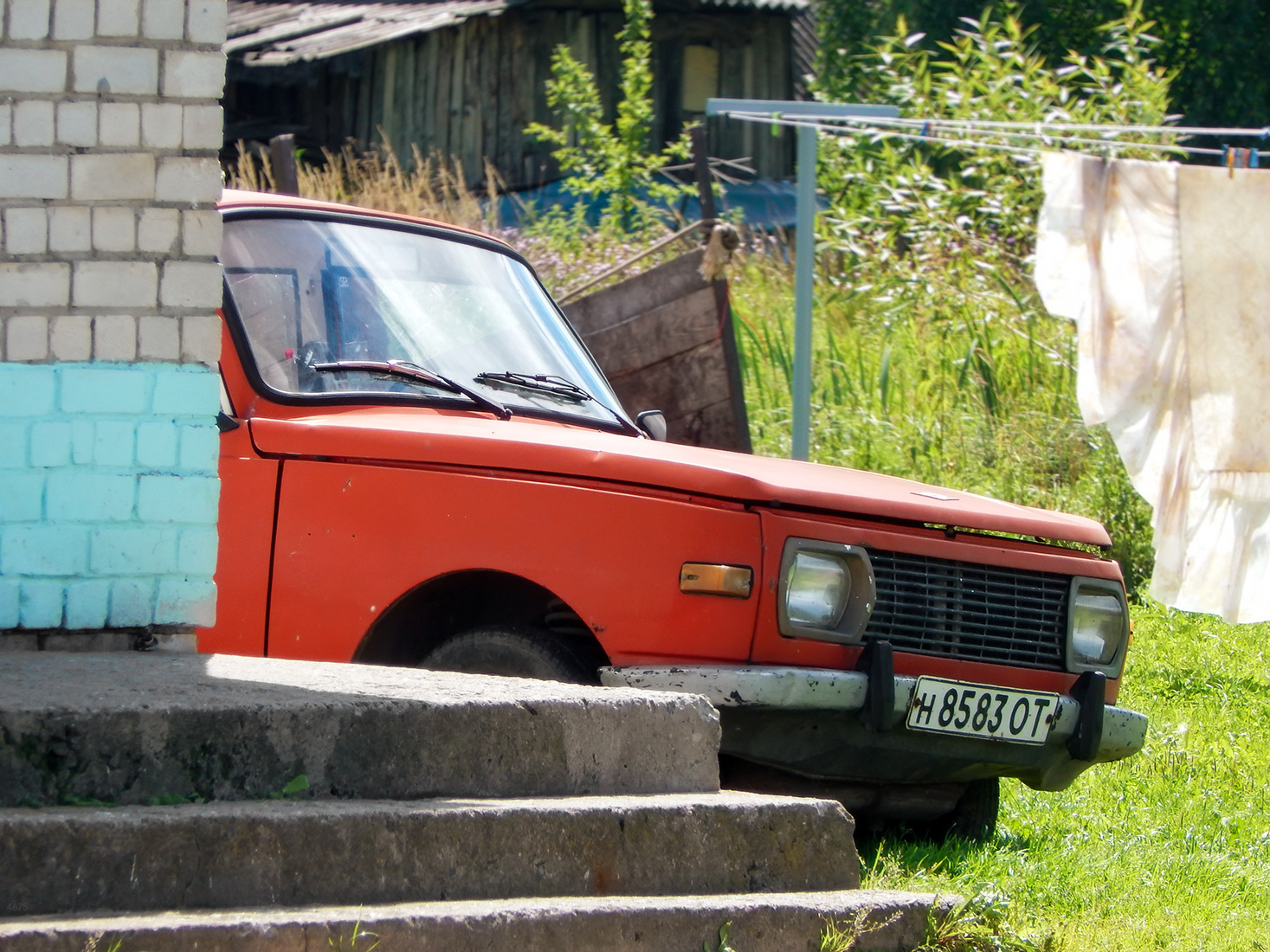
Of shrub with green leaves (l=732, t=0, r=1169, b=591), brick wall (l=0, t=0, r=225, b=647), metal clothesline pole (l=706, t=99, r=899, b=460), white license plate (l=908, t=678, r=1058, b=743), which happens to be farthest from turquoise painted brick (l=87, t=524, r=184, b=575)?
shrub with green leaves (l=732, t=0, r=1169, b=591)

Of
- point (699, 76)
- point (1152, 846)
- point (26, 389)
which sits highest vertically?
point (699, 76)

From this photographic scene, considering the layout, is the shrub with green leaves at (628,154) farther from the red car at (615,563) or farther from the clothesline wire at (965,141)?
the red car at (615,563)

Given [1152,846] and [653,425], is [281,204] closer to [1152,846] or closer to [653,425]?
[653,425]

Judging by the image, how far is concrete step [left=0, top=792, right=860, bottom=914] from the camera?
101 inches

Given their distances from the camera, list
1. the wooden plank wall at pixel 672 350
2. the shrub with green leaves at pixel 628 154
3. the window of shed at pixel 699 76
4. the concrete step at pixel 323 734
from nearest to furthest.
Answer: the concrete step at pixel 323 734
the wooden plank wall at pixel 672 350
the shrub with green leaves at pixel 628 154
the window of shed at pixel 699 76

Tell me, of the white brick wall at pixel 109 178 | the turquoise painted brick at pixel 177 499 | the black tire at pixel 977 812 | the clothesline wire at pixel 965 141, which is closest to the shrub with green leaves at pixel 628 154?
the clothesline wire at pixel 965 141

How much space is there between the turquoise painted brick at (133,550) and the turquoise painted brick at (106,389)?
1.01ft

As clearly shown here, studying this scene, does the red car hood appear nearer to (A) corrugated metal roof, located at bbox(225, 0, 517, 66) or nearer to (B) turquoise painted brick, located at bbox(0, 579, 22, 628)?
(B) turquoise painted brick, located at bbox(0, 579, 22, 628)

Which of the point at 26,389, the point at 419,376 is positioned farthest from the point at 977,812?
the point at 26,389

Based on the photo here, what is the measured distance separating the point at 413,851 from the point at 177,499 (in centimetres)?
140

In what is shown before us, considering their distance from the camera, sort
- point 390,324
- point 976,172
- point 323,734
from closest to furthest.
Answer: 1. point 323,734
2. point 390,324
3. point 976,172

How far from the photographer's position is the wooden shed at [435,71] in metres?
19.8

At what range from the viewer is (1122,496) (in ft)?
27.7

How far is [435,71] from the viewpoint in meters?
20.7
